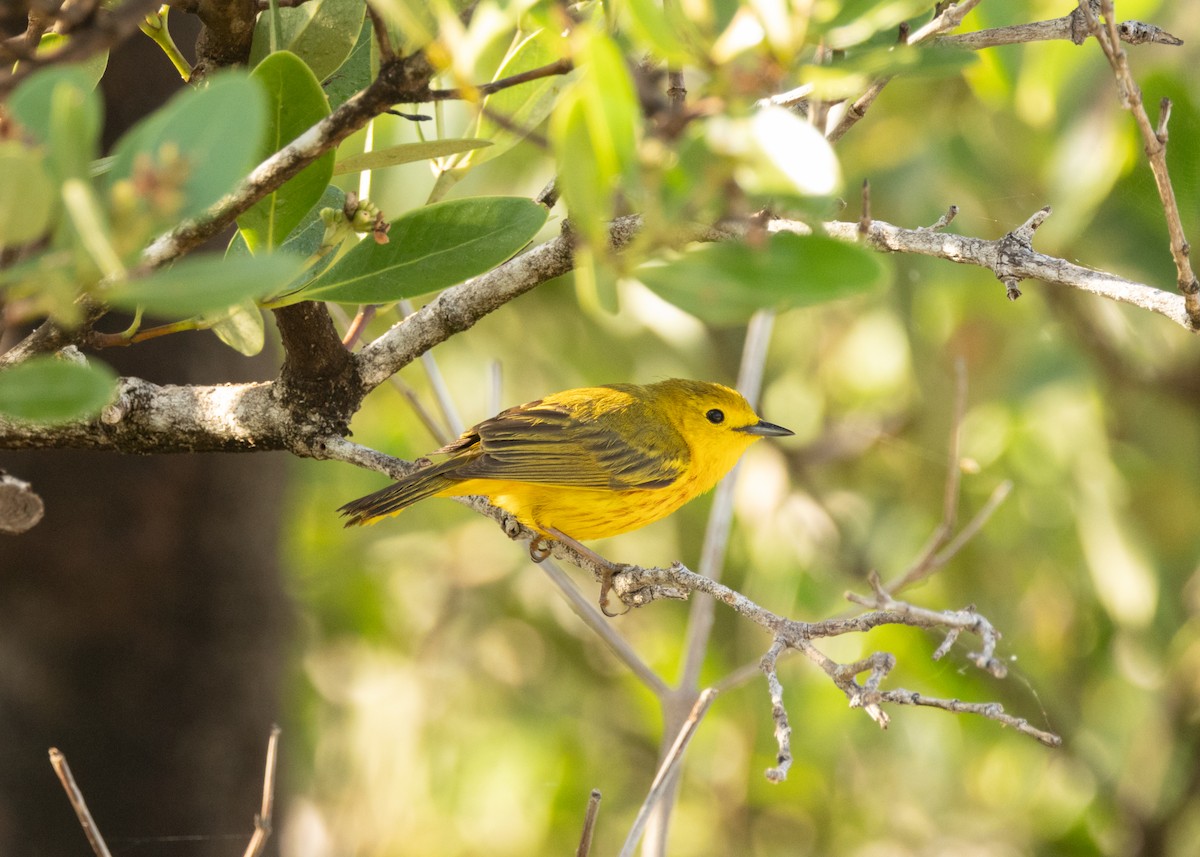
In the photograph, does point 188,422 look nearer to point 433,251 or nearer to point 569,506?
point 433,251

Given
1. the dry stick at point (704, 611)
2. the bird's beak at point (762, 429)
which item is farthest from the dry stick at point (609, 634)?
the bird's beak at point (762, 429)

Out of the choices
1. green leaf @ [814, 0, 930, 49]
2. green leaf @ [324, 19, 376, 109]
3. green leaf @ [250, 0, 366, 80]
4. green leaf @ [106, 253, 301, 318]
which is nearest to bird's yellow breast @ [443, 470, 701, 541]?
green leaf @ [324, 19, 376, 109]

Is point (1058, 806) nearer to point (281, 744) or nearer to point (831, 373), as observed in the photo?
point (831, 373)

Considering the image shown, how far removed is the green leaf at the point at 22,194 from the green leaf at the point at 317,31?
894 millimetres

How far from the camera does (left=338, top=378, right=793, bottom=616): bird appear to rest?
3207mm

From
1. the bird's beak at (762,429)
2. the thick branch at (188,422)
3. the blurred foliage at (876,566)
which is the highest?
the thick branch at (188,422)

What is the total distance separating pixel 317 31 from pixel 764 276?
3.49 ft

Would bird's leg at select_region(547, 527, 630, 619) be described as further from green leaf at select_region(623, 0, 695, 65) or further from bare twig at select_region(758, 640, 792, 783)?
green leaf at select_region(623, 0, 695, 65)

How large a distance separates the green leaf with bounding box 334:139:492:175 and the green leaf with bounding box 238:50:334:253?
0.30 feet

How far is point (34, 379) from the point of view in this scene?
0.97 m

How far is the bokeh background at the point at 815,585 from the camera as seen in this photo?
4125 mm

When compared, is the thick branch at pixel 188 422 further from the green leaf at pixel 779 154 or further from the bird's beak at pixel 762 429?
the bird's beak at pixel 762 429

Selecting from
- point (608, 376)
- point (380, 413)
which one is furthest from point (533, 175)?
point (380, 413)

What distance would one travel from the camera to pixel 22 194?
0.89 metres
